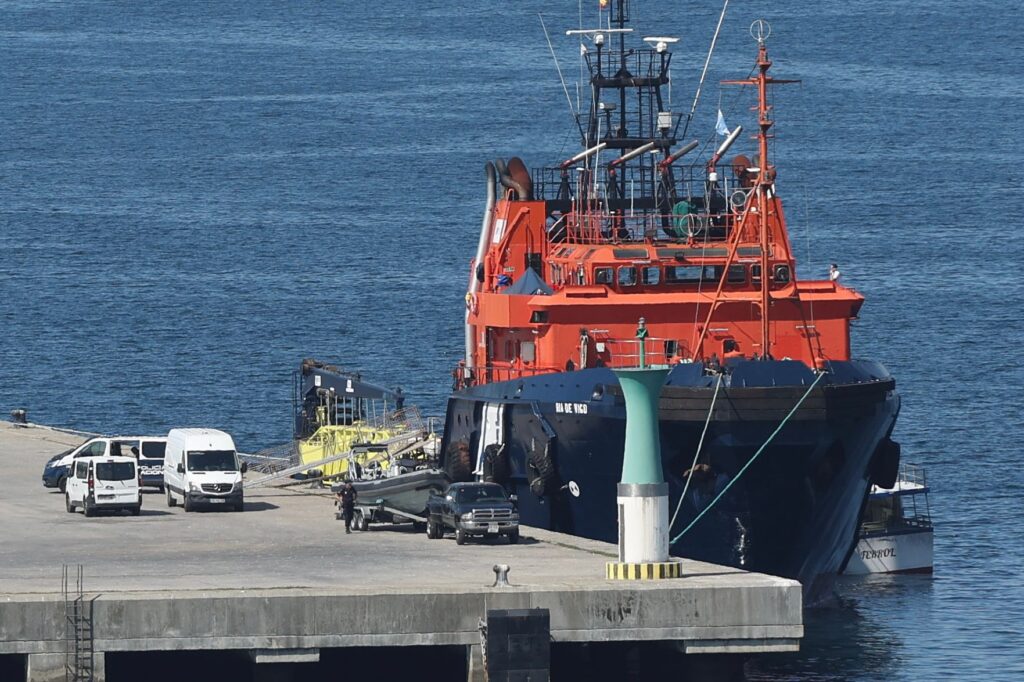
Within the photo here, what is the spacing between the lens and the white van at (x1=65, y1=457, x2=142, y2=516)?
209 feet

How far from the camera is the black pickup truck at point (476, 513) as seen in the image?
185 ft

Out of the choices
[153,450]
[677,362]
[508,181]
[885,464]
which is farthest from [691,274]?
[153,450]

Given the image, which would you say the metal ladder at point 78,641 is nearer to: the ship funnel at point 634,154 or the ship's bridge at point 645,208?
the ship's bridge at point 645,208

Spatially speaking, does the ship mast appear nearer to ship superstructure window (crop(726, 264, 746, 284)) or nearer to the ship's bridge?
ship superstructure window (crop(726, 264, 746, 284))

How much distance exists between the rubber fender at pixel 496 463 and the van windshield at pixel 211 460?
23.9 ft

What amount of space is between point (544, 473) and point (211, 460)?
10.1 meters

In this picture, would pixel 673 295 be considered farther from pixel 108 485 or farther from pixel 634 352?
pixel 108 485

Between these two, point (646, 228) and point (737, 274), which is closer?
point (737, 274)

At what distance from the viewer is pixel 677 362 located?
194 ft

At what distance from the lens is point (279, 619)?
45938mm

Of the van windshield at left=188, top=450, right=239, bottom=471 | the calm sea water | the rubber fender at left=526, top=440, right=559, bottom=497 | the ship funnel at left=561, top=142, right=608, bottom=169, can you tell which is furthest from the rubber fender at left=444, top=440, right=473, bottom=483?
the calm sea water

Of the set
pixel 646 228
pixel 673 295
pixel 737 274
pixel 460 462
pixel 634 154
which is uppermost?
pixel 634 154

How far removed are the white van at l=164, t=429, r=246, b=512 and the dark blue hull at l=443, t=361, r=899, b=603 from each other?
9.14 m

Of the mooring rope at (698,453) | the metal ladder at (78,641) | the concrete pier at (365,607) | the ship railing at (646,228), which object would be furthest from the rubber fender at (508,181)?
the metal ladder at (78,641)
